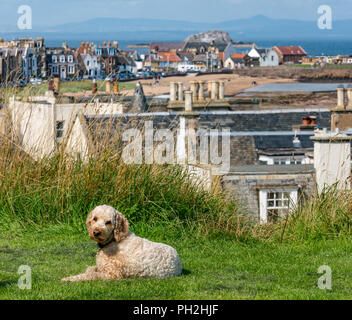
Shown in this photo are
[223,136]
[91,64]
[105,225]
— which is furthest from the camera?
[91,64]

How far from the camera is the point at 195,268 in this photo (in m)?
9.09

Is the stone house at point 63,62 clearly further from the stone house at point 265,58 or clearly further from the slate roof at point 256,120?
the slate roof at point 256,120

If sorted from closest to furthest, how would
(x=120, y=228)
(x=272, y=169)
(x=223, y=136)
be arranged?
1. (x=120, y=228)
2. (x=272, y=169)
3. (x=223, y=136)

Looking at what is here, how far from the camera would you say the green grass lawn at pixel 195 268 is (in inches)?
296

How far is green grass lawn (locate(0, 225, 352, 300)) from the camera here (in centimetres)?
751

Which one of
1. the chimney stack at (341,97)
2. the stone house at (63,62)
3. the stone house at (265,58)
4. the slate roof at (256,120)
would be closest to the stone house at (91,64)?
the stone house at (63,62)

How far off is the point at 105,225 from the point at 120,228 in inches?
8.1

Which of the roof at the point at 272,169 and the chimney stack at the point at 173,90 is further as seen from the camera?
the chimney stack at the point at 173,90

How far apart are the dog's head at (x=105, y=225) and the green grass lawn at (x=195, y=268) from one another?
0.49 meters

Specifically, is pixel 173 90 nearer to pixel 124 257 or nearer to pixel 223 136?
pixel 223 136

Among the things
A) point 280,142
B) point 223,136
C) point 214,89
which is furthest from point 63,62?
point 223,136

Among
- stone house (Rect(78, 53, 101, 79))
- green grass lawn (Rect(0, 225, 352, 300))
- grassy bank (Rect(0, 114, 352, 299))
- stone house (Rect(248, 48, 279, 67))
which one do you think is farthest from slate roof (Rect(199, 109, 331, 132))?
stone house (Rect(248, 48, 279, 67))
